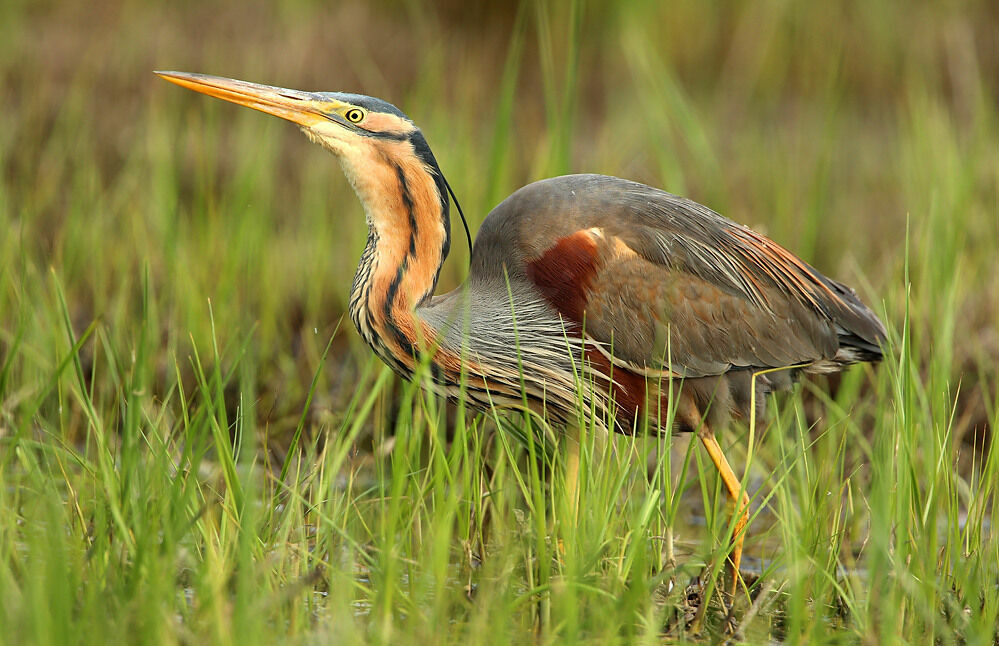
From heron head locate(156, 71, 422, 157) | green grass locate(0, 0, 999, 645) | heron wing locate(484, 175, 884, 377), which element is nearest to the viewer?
green grass locate(0, 0, 999, 645)

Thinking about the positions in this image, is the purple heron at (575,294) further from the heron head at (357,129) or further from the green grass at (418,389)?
the green grass at (418,389)

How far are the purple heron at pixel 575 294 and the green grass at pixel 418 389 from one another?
0.54ft

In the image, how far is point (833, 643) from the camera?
307cm

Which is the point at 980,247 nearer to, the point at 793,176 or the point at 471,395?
the point at 793,176

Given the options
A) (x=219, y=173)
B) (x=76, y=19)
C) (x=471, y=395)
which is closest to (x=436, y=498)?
(x=471, y=395)

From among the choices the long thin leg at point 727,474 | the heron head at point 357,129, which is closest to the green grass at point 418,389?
the long thin leg at point 727,474

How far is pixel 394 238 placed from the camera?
12.1ft

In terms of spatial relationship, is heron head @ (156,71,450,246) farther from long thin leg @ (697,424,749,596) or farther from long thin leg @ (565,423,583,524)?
long thin leg @ (697,424,749,596)

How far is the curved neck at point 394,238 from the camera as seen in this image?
3.66 metres

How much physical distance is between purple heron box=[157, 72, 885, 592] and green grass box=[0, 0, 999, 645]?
0.16 m

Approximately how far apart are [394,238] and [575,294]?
0.57m

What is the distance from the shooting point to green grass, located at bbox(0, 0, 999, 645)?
265 centimetres

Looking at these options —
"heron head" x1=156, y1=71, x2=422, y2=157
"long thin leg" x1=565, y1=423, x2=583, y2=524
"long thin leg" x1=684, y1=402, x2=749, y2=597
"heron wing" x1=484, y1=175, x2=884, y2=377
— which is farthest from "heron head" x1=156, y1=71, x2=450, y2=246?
"long thin leg" x1=684, y1=402, x2=749, y2=597

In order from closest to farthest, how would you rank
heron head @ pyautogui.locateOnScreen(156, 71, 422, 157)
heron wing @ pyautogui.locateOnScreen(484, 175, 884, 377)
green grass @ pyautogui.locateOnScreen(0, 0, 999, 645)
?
green grass @ pyautogui.locateOnScreen(0, 0, 999, 645), heron head @ pyautogui.locateOnScreen(156, 71, 422, 157), heron wing @ pyautogui.locateOnScreen(484, 175, 884, 377)
